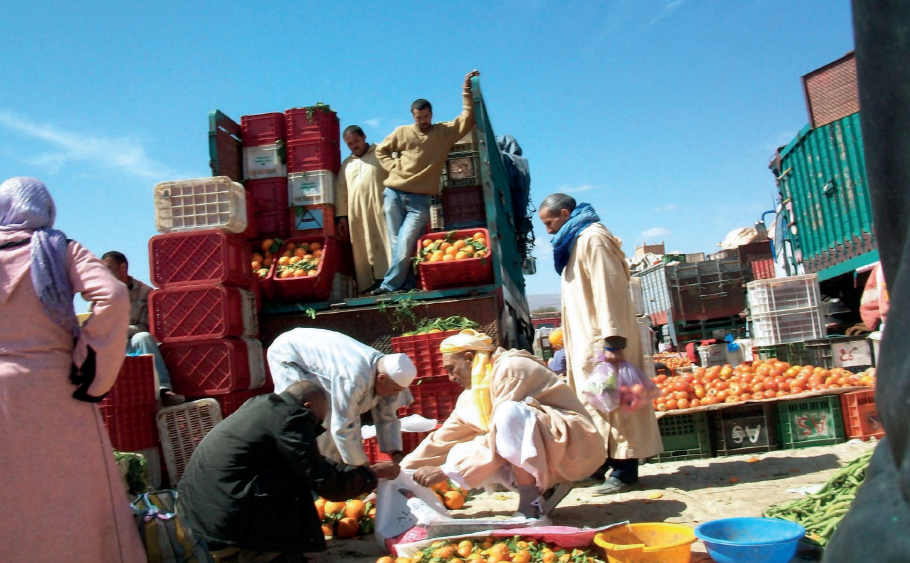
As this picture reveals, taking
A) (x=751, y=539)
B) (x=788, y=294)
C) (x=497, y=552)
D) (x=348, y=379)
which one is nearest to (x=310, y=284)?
(x=348, y=379)

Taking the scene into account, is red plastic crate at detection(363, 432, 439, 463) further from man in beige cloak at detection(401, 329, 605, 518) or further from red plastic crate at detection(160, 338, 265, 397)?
red plastic crate at detection(160, 338, 265, 397)

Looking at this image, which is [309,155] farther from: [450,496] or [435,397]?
[450,496]

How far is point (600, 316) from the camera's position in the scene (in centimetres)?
453

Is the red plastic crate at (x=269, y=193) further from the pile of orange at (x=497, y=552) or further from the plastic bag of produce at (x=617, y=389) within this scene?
the pile of orange at (x=497, y=552)

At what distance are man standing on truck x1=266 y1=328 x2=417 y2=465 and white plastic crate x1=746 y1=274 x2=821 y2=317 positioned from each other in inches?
227

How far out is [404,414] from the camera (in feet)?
19.6

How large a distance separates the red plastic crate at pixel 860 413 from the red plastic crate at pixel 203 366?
16.3 feet

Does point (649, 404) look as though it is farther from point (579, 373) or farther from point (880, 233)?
point (880, 233)

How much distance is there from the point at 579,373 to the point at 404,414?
192cm

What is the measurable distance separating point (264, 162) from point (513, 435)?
515 centimetres

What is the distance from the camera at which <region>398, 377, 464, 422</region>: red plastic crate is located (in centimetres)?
586

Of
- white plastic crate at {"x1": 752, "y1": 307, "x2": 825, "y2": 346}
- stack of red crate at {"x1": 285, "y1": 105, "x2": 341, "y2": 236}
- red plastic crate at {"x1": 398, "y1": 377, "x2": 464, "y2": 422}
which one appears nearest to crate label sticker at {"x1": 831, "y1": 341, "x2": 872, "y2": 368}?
white plastic crate at {"x1": 752, "y1": 307, "x2": 825, "y2": 346}

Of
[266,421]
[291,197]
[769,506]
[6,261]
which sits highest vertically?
[291,197]

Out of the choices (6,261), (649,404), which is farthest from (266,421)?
(649,404)
